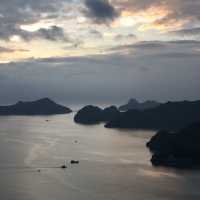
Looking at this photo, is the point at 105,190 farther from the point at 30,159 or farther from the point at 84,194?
the point at 30,159

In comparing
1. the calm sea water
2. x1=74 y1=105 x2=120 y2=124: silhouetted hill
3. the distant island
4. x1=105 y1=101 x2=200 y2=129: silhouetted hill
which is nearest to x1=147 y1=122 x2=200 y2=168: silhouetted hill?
the calm sea water

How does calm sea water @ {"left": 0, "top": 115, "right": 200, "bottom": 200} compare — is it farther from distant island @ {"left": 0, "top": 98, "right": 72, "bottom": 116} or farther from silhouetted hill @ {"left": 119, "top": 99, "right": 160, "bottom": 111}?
distant island @ {"left": 0, "top": 98, "right": 72, "bottom": 116}

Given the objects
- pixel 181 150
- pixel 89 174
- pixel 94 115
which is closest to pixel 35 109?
pixel 94 115

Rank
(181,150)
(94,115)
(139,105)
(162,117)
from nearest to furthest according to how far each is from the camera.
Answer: (181,150) < (162,117) < (94,115) < (139,105)

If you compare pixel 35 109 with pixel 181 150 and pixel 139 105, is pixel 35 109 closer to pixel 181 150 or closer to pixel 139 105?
pixel 139 105

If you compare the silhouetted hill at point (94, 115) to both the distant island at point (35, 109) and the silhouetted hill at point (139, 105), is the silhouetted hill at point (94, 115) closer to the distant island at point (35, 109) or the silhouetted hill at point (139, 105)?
the silhouetted hill at point (139, 105)

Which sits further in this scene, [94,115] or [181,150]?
[94,115]

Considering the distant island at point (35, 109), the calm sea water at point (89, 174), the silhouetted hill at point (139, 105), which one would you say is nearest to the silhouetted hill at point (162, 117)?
the calm sea water at point (89, 174)

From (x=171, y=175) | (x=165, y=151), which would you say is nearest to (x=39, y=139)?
(x=165, y=151)
